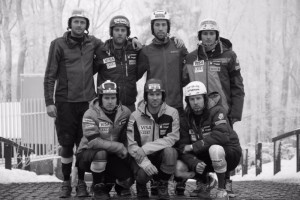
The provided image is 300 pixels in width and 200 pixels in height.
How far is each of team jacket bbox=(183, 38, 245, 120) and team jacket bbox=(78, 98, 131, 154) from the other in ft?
3.77

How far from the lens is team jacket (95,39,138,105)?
765 centimetres

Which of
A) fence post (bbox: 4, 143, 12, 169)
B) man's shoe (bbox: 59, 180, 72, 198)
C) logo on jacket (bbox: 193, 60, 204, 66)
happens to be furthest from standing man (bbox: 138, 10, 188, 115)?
fence post (bbox: 4, 143, 12, 169)

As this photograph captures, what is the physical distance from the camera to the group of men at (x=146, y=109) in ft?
23.0

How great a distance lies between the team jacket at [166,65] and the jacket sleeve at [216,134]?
0.79 meters

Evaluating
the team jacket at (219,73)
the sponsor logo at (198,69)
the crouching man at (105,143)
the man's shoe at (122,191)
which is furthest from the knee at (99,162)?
the sponsor logo at (198,69)

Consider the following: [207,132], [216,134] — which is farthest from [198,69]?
[216,134]

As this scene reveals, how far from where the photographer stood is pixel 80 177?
7.38m

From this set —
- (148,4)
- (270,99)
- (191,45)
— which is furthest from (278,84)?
(148,4)

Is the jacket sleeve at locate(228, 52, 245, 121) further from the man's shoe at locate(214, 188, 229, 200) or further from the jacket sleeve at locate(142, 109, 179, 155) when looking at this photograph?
the man's shoe at locate(214, 188, 229, 200)

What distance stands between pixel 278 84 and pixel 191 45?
897 centimetres

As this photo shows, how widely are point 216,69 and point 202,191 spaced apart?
68.8 inches

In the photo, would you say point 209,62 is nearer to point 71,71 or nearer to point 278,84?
point 71,71

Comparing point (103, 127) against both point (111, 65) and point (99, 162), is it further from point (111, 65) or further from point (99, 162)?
point (111, 65)

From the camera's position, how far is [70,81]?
7.56m
